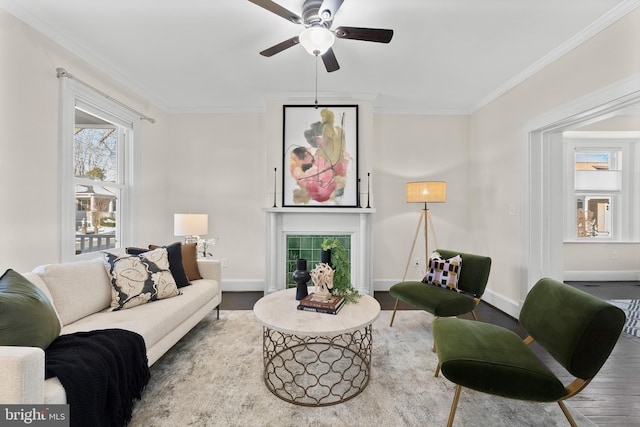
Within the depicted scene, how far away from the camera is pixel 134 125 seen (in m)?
3.47

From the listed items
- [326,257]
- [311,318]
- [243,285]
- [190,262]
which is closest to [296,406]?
[311,318]

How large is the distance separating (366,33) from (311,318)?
191 cm

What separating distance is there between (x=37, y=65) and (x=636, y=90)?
4428mm

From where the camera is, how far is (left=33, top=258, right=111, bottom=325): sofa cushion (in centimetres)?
185

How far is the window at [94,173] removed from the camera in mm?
2539

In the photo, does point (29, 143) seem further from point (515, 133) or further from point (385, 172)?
point (515, 133)

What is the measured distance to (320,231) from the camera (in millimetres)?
3857

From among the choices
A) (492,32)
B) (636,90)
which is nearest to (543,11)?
(492,32)

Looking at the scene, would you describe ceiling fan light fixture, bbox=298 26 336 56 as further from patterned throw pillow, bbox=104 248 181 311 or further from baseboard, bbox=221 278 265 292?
baseboard, bbox=221 278 265 292

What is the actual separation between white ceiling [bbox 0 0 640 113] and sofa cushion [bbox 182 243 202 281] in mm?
1895

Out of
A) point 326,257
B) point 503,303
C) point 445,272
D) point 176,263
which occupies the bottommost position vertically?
point 503,303

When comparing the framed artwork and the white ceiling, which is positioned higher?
the white ceiling

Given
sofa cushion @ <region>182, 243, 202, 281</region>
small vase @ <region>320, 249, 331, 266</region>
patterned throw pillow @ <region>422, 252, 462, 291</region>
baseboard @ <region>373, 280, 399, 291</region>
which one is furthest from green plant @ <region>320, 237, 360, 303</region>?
baseboard @ <region>373, 280, 399, 291</region>

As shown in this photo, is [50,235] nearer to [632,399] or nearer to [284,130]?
[284,130]
